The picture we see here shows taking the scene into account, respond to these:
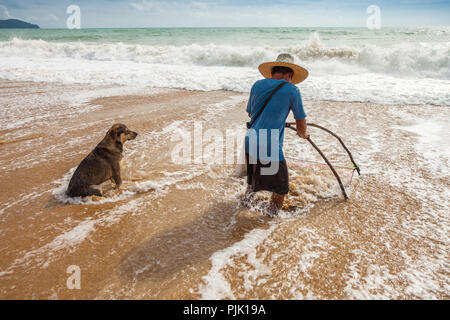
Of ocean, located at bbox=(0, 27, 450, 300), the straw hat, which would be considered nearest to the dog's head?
ocean, located at bbox=(0, 27, 450, 300)

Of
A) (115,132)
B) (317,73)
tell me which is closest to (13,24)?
(317,73)

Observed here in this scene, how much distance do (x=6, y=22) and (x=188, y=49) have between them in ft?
564

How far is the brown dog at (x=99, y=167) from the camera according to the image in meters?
3.73

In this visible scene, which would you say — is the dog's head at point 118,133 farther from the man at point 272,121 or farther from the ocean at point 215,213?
the man at point 272,121

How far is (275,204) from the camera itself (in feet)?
11.6

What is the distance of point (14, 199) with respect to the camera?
387cm

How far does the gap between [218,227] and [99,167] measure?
1.99 m

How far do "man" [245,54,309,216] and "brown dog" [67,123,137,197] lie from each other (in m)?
2.11

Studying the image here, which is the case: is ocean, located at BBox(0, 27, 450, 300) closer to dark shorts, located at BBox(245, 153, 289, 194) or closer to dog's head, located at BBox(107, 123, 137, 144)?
dark shorts, located at BBox(245, 153, 289, 194)

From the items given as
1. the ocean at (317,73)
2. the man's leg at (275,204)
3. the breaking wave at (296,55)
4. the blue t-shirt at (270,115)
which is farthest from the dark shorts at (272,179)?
the breaking wave at (296,55)

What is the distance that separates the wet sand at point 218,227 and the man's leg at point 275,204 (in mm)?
121

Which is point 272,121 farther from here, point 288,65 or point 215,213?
point 215,213

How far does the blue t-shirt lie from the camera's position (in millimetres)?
2734

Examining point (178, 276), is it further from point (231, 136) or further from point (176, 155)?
point (231, 136)
